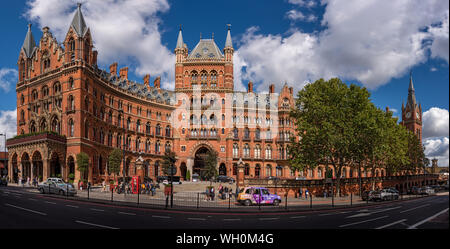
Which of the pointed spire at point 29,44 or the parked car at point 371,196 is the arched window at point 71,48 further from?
the parked car at point 371,196

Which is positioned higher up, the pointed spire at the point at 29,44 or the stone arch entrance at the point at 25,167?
the pointed spire at the point at 29,44

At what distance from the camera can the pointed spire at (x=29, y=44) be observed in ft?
198

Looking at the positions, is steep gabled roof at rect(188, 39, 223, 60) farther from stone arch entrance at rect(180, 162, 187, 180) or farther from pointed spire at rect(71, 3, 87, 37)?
pointed spire at rect(71, 3, 87, 37)

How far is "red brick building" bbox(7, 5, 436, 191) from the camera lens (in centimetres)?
5184

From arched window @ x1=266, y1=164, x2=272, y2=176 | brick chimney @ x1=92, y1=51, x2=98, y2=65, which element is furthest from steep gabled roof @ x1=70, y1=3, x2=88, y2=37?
arched window @ x1=266, y1=164, x2=272, y2=176

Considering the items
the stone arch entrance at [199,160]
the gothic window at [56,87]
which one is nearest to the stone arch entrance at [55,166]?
the gothic window at [56,87]

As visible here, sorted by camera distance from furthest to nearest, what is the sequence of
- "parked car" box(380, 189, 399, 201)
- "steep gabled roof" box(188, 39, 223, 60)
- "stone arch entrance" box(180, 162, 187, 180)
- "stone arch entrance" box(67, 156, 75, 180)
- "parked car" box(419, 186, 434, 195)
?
"steep gabled roof" box(188, 39, 223, 60), "stone arch entrance" box(180, 162, 187, 180), "parked car" box(419, 186, 434, 195), "stone arch entrance" box(67, 156, 75, 180), "parked car" box(380, 189, 399, 201)

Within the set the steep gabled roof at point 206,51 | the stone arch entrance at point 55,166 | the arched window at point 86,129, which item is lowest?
the stone arch entrance at point 55,166

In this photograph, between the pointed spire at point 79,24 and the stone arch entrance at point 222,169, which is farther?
the stone arch entrance at point 222,169

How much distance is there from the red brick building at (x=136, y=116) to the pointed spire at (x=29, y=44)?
0.17 metres

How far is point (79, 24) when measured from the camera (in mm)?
53781

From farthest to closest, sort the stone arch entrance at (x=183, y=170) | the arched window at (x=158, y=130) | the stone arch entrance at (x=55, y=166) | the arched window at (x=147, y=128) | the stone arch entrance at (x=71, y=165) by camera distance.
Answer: the arched window at (x=158, y=130) → the stone arch entrance at (x=183, y=170) → the arched window at (x=147, y=128) → the stone arch entrance at (x=55, y=166) → the stone arch entrance at (x=71, y=165)

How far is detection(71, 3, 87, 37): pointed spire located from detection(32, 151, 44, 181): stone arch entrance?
67.9 ft

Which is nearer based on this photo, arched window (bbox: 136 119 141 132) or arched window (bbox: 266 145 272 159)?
arched window (bbox: 136 119 141 132)
